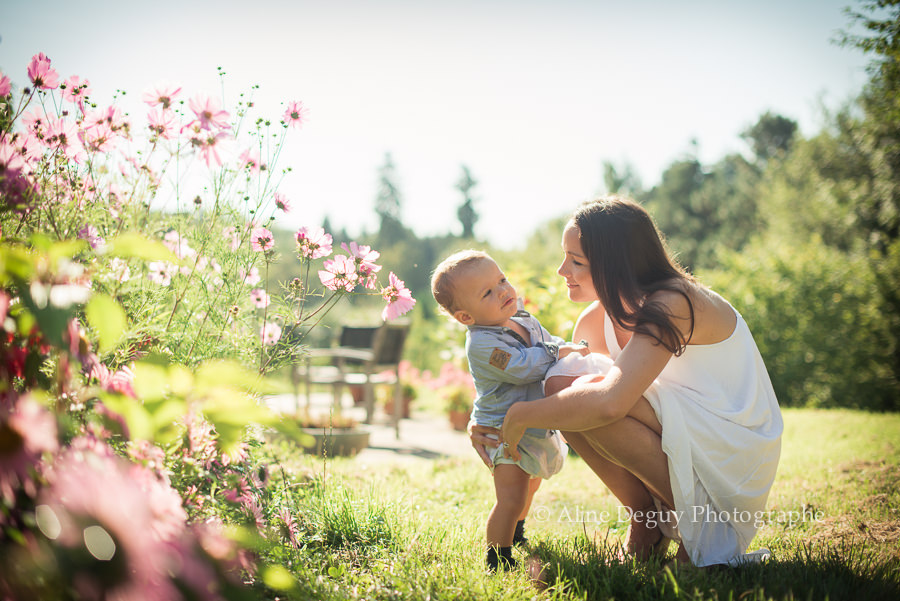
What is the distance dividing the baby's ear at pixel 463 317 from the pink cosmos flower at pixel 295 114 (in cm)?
98

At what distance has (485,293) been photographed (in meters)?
2.27

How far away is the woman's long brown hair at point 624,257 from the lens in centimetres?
203

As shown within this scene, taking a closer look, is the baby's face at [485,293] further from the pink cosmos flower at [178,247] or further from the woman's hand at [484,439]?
the pink cosmos flower at [178,247]

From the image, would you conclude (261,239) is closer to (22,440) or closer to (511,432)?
(511,432)

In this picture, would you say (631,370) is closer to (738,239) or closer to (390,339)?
(390,339)

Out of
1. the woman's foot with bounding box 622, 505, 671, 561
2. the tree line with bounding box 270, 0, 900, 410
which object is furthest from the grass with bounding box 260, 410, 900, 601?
the tree line with bounding box 270, 0, 900, 410

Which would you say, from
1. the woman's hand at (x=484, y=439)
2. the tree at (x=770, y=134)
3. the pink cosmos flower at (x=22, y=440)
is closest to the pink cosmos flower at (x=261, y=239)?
the woman's hand at (x=484, y=439)

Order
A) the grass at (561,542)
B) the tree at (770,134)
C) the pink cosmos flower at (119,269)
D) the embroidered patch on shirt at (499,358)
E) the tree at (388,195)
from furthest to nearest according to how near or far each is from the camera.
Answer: the tree at (388,195) < the tree at (770,134) < the embroidered patch on shirt at (499,358) < the pink cosmos flower at (119,269) < the grass at (561,542)

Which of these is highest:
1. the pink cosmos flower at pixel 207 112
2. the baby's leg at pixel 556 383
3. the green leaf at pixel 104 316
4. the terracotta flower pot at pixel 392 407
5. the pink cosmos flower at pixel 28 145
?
the pink cosmos flower at pixel 207 112

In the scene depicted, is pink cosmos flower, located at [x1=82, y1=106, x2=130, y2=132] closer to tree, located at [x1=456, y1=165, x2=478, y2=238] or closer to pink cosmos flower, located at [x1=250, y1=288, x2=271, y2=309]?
pink cosmos flower, located at [x1=250, y1=288, x2=271, y2=309]

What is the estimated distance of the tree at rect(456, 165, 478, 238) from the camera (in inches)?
1389

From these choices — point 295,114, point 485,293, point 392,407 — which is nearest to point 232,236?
point 295,114

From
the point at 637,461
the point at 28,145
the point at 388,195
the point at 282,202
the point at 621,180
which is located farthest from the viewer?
the point at 621,180

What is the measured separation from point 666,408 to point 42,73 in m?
2.41
